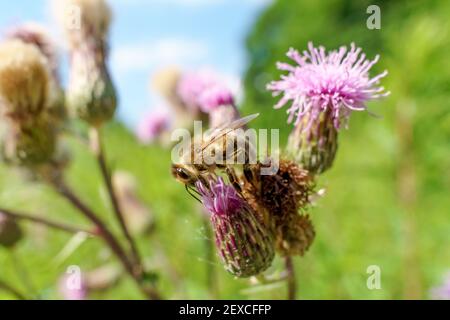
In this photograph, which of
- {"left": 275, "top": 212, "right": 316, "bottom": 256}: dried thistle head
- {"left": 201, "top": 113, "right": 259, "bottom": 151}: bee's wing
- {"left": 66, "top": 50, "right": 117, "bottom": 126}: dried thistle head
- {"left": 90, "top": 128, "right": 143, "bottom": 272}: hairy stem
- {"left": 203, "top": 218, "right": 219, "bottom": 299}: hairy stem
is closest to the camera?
{"left": 201, "top": 113, "right": 259, "bottom": 151}: bee's wing

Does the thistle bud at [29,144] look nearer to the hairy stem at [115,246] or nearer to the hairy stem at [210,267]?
the hairy stem at [115,246]

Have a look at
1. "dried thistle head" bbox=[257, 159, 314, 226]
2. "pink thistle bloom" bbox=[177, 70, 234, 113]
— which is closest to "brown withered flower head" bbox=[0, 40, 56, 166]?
"pink thistle bloom" bbox=[177, 70, 234, 113]

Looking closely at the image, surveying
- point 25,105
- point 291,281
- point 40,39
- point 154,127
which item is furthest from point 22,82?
point 154,127

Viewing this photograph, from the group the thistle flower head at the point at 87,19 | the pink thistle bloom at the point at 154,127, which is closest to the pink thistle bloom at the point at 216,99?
the thistle flower head at the point at 87,19

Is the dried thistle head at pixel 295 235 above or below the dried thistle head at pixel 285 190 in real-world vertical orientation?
below

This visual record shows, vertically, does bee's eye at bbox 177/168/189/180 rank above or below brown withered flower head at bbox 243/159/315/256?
above

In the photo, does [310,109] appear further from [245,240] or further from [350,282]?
[350,282]

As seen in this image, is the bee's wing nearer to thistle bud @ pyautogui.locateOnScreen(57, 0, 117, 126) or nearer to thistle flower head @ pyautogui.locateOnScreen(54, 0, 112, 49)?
thistle bud @ pyautogui.locateOnScreen(57, 0, 117, 126)
